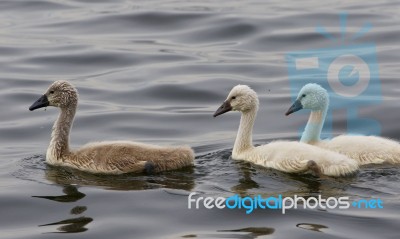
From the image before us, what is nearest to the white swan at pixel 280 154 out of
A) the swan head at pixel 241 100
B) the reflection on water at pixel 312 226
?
the swan head at pixel 241 100

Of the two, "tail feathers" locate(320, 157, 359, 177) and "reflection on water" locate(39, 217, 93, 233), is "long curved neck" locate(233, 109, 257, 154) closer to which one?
"tail feathers" locate(320, 157, 359, 177)

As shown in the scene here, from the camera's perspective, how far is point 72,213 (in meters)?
11.4

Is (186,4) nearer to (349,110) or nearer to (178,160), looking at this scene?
(349,110)

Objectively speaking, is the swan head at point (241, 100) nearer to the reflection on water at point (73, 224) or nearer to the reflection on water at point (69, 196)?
the reflection on water at point (69, 196)

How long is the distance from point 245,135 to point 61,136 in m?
2.28

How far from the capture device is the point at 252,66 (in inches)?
779

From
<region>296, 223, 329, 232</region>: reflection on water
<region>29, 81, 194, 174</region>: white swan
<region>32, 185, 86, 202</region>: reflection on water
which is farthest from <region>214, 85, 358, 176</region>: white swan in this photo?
<region>32, 185, 86, 202</region>: reflection on water

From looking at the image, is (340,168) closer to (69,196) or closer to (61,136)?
(69,196)

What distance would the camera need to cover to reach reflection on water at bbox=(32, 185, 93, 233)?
10.9 meters

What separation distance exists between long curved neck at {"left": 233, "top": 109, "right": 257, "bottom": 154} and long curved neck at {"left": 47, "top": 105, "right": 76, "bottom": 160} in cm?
209

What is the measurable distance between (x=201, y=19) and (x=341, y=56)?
179 inches

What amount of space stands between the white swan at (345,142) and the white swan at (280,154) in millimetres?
479

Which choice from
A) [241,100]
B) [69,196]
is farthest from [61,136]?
[241,100]

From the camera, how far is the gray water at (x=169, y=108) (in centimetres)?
1100
